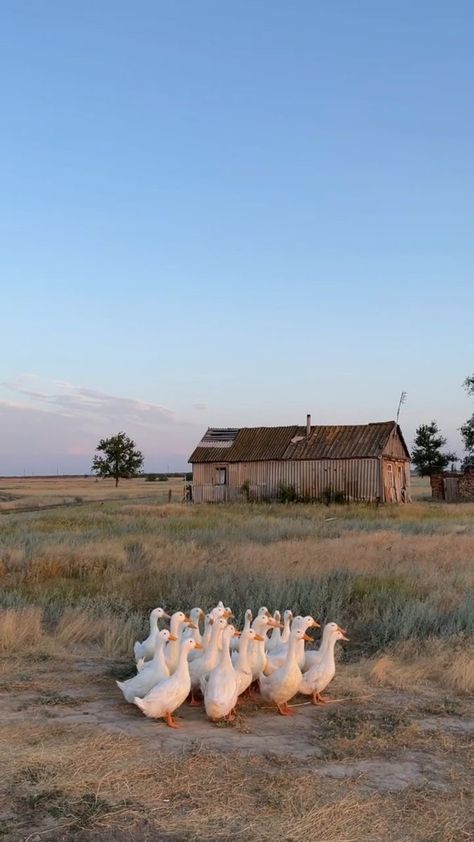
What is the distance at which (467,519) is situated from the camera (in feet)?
84.9

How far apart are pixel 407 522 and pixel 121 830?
69.3ft

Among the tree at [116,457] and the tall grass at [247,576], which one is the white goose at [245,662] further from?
the tree at [116,457]

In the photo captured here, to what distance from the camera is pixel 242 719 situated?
21.4 ft

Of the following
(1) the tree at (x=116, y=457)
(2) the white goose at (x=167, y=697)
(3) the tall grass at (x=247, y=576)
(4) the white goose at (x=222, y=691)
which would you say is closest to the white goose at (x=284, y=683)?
(4) the white goose at (x=222, y=691)

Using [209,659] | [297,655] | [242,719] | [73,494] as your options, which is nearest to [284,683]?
[297,655]

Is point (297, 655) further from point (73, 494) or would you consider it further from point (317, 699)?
point (73, 494)

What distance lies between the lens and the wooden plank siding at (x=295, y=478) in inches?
1407

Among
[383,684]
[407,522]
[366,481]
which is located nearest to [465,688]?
[383,684]

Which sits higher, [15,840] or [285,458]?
[285,458]

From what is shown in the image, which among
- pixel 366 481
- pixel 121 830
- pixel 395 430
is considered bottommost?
pixel 121 830

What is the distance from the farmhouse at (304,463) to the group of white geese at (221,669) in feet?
93.8

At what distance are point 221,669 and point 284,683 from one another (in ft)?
1.94

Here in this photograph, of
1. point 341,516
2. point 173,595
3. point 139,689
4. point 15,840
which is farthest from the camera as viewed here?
point 341,516

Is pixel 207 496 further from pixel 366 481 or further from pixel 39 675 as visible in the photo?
pixel 39 675
